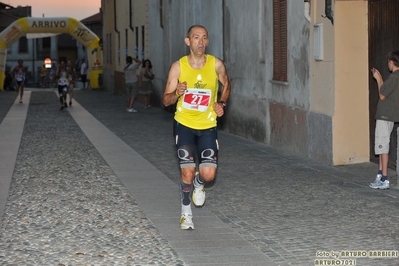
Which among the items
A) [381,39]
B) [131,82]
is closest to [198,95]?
[381,39]

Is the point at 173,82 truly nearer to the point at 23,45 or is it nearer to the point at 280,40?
the point at 280,40

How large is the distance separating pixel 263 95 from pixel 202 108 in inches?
360

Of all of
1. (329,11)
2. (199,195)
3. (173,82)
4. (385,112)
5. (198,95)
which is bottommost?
(199,195)

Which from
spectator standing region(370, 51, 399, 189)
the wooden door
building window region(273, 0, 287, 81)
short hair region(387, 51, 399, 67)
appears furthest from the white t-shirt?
short hair region(387, 51, 399, 67)

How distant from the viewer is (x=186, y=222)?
25.9ft

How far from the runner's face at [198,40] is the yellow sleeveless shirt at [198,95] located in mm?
158

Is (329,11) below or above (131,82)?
above

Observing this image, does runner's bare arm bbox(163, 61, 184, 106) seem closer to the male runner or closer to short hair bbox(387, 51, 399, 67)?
the male runner

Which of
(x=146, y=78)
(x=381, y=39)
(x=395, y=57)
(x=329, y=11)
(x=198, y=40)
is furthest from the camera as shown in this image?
(x=146, y=78)

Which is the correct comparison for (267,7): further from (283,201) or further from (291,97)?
(283,201)

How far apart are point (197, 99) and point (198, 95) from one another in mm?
33

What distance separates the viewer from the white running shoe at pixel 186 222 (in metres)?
7.89

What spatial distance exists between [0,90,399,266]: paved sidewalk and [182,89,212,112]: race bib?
39.7 inches

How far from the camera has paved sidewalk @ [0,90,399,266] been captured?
7.02 m
